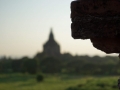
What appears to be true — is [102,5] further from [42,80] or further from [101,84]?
[42,80]

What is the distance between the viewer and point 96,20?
133 centimetres

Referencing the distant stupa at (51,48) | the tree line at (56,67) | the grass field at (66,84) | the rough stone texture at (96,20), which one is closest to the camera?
the rough stone texture at (96,20)

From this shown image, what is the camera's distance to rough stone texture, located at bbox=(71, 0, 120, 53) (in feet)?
4.31

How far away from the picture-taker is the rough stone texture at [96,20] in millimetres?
1314

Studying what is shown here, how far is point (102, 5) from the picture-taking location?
132cm

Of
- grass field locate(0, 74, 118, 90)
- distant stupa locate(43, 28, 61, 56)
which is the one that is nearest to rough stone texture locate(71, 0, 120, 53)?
grass field locate(0, 74, 118, 90)

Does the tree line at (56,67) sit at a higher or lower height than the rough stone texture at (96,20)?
lower

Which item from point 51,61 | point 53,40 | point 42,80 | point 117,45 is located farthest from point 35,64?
point 117,45

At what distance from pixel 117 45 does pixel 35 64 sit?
53800 mm

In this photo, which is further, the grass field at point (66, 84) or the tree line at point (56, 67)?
the tree line at point (56, 67)

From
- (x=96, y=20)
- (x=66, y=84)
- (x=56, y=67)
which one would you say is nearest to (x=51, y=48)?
(x=56, y=67)

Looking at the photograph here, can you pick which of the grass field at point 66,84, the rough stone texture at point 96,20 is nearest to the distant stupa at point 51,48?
the grass field at point 66,84

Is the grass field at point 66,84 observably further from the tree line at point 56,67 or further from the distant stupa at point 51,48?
the distant stupa at point 51,48

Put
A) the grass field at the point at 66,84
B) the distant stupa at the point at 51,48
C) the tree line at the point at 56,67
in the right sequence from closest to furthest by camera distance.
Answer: the grass field at the point at 66,84 < the tree line at the point at 56,67 < the distant stupa at the point at 51,48
